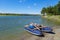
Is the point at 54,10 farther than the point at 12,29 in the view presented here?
Yes

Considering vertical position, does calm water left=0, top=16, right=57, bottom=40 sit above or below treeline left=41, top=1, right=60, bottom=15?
below

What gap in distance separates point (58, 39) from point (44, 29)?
6.21 metres

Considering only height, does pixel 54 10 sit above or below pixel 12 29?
above

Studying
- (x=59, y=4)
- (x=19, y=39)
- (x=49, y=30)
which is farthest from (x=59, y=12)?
(x=19, y=39)

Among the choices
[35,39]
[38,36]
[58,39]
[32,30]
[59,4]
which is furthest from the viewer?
[59,4]

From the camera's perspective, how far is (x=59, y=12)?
93.6 meters

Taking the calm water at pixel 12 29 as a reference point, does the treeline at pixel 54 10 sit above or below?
above

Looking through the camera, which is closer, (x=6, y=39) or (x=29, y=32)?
(x=6, y=39)

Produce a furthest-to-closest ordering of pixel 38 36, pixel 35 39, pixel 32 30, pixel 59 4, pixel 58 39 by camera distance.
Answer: pixel 59 4 → pixel 32 30 → pixel 38 36 → pixel 35 39 → pixel 58 39

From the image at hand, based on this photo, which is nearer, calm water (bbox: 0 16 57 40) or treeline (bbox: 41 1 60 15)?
calm water (bbox: 0 16 57 40)

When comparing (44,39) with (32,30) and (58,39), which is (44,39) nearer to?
(58,39)

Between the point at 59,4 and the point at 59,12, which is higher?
the point at 59,4

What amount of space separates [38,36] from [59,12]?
75.2m

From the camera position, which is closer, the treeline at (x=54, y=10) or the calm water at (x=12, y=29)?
the calm water at (x=12, y=29)
